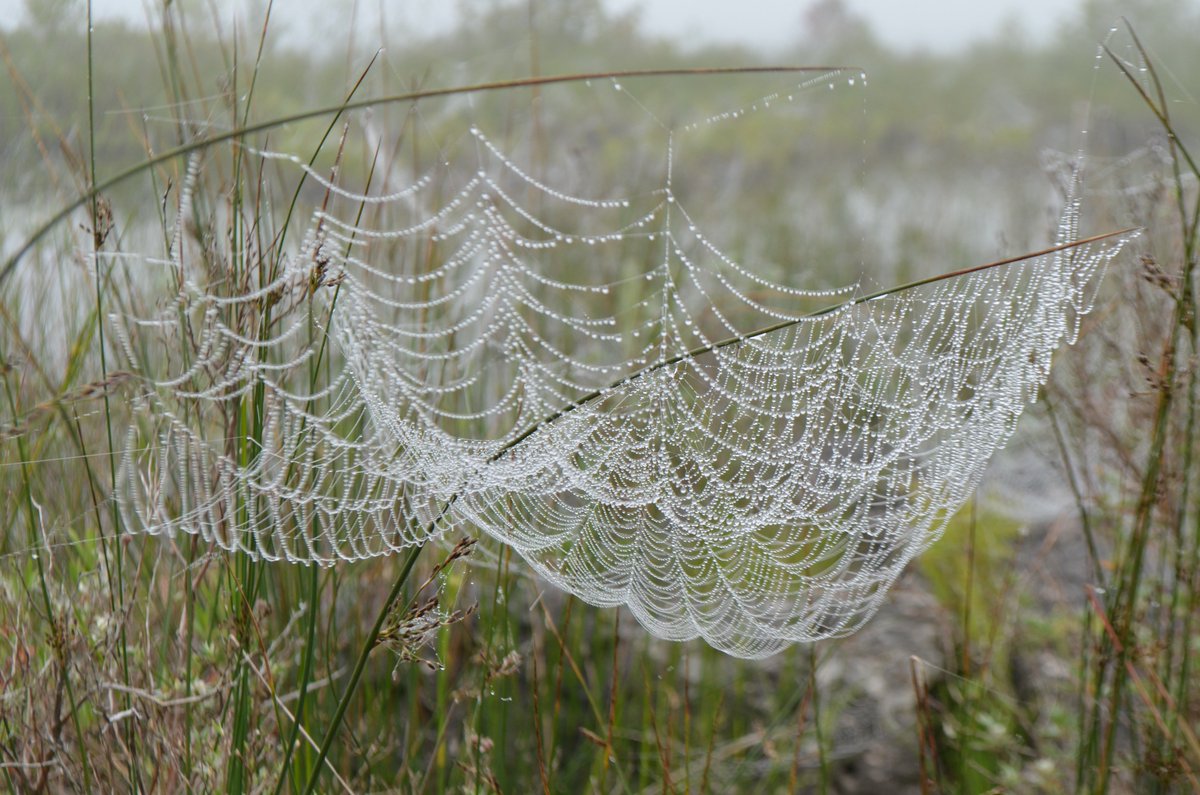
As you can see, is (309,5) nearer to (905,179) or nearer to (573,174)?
(573,174)

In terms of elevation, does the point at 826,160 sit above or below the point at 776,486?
above

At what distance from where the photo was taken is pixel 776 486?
173 centimetres

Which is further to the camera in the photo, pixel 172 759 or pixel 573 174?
pixel 573 174

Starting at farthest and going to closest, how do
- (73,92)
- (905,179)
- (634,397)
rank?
1. (905,179)
2. (73,92)
3. (634,397)

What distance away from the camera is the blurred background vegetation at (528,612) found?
4.48 feet

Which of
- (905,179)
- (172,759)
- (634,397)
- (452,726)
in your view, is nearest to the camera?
(172,759)

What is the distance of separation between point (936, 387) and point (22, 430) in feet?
4.22

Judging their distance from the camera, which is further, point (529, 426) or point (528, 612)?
point (528, 612)

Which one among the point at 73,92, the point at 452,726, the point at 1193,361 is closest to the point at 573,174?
the point at 73,92

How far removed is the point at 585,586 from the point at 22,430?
0.84 meters

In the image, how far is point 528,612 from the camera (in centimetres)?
241

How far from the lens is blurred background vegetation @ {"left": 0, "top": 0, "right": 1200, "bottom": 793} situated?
4.48ft

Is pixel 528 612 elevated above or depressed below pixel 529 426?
below

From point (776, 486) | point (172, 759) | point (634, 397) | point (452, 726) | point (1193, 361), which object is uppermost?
point (1193, 361)
